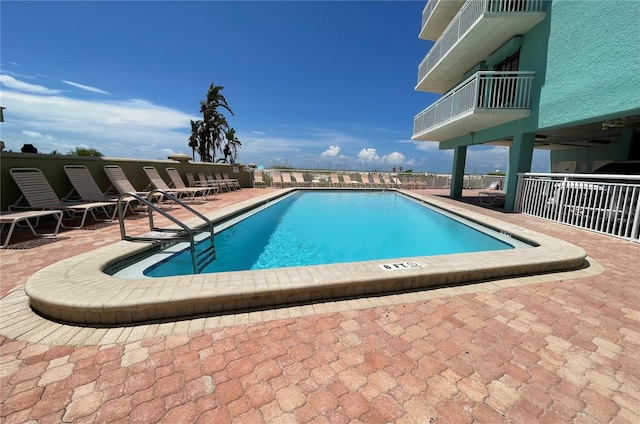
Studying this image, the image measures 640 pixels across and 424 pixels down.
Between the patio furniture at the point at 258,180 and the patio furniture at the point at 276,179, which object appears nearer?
the patio furniture at the point at 258,180

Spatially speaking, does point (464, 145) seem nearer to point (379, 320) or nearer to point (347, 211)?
point (347, 211)

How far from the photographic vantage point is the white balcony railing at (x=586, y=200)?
18.4 ft

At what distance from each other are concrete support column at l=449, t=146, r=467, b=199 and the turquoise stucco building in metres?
0.10

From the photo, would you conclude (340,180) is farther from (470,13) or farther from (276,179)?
(470,13)

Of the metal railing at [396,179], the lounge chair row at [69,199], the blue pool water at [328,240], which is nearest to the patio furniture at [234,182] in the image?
the metal railing at [396,179]

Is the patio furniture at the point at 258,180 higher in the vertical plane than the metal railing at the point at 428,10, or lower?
lower

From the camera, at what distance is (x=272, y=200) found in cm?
1175

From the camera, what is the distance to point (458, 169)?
13.7 metres

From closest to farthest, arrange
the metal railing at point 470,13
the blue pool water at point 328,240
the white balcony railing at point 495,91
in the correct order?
the blue pool water at point 328,240 → the metal railing at point 470,13 → the white balcony railing at point 495,91

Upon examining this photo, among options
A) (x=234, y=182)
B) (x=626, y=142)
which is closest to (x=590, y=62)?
(x=626, y=142)

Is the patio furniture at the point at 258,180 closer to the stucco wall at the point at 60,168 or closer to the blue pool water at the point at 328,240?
the stucco wall at the point at 60,168

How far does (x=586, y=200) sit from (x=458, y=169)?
745cm

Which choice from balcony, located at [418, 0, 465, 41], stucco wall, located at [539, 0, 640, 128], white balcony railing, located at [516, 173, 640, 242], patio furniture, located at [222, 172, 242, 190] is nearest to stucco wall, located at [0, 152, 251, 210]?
patio furniture, located at [222, 172, 242, 190]

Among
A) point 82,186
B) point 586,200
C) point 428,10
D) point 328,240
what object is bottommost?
point 328,240
